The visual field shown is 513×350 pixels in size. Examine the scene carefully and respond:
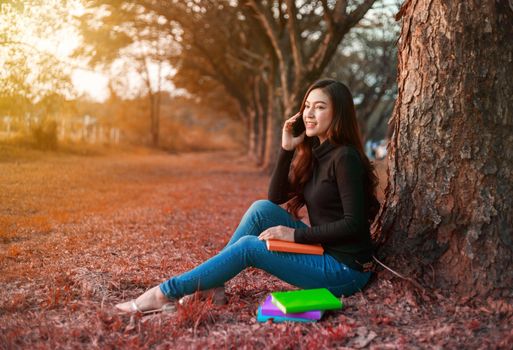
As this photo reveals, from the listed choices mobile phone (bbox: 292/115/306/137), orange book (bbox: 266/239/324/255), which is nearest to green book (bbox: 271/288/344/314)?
orange book (bbox: 266/239/324/255)

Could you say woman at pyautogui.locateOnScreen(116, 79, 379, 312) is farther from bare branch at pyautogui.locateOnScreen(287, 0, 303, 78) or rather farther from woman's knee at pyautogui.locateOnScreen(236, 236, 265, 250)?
bare branch at pyautogui.locateOnScreen(287, 0, 303, 78)

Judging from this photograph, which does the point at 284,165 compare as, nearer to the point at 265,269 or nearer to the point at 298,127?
the point at 298,127

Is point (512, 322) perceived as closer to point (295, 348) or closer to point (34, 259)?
point (295, 348)

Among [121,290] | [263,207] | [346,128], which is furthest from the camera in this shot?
[263,207]

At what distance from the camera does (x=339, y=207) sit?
3.48 meters

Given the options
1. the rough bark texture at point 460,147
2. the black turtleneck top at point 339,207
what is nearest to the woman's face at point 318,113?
the black turtleneck top at point 339,207

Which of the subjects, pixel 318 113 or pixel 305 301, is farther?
pixel 318 113

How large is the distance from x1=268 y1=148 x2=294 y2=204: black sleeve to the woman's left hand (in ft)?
2.24

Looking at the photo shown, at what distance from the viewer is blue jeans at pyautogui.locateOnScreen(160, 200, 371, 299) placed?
326cm

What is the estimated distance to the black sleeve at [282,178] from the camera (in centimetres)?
406

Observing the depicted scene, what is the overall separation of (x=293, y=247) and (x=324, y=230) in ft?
0.76

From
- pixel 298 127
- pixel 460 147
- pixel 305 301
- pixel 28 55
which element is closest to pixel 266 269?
pixel 305 301

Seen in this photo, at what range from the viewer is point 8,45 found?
14.3ft

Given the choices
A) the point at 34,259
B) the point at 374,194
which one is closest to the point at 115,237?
the point at 34,259
